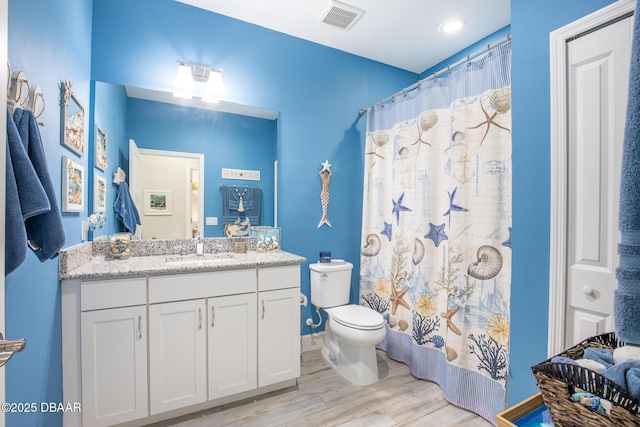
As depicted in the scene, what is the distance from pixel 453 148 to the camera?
1844 mm

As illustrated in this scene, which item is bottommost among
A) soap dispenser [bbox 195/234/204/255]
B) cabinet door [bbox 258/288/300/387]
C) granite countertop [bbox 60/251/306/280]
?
cabinet door [bbox 258/288/300/387]

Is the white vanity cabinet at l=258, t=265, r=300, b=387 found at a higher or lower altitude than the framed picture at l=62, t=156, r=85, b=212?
lower

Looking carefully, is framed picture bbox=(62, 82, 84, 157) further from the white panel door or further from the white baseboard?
the white panel door

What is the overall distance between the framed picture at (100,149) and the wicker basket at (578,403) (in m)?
2.35

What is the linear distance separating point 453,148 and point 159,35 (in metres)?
2.21

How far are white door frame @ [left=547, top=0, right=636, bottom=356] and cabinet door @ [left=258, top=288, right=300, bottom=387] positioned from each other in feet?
4.59

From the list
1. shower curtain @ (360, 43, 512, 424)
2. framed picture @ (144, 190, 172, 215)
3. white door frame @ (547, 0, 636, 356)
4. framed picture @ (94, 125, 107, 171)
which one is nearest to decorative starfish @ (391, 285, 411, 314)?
shower curtain @ (360, 43, 512, 424)

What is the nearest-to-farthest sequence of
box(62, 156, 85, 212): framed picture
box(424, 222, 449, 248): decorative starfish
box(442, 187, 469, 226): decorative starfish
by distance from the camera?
1. box(62, 156, 85, 212): framed picture
2. box(442, 187, 469, 226): decorative starfish
3. box(424, 222, 449, 248): decorative starfish

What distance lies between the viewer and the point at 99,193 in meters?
1.81

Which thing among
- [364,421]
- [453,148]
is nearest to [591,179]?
[453,148]

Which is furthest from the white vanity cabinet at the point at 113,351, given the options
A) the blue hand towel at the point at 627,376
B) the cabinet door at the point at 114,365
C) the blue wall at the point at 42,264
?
the blue hand towel at the point at 627,376

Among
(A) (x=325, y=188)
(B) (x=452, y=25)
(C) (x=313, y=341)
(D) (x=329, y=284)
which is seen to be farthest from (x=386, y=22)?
(C) (x=313, y=341)

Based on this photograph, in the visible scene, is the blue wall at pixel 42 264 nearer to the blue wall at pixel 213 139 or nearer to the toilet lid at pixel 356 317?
the blue wall at pixel 213 139

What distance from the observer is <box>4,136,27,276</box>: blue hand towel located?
2.50ft
